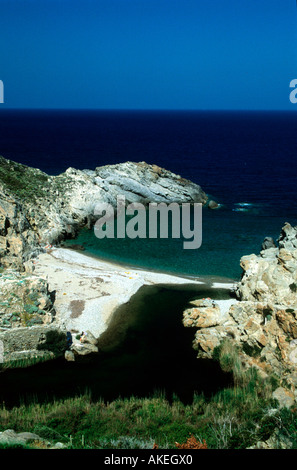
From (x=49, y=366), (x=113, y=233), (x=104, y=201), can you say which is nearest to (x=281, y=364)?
(x=49, y=366)

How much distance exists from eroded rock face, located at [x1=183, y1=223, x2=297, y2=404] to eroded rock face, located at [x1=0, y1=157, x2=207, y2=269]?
19.9 meters

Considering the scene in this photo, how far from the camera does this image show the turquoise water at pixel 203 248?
165 ft

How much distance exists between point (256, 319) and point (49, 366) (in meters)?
15.9

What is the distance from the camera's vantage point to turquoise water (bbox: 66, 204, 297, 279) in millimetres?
50250

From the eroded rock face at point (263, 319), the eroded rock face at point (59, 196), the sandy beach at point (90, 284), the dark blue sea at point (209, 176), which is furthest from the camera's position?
the dark blue sea at point (209, 176)

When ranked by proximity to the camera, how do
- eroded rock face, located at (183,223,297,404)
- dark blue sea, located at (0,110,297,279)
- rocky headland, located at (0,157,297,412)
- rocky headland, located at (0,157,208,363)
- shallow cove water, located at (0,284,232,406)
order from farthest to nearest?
1. dark blue sea, located at (0,110,297,279)
2. rocky headland, located at (0,157,208,363)
3. rocky headland, located at (0,157,297,412)
4. eroded rock face, located at (183,223,297,404)
5. shallow cove water, located at (0,284,232,406)

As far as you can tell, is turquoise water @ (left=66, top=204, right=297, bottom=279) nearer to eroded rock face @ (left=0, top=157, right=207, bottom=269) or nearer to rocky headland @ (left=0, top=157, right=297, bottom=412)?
rocky headland @ (left=0, top=157, right=297, bottom=412)

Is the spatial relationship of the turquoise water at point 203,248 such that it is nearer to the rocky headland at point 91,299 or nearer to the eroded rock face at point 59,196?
the rocky headland at point 91,299

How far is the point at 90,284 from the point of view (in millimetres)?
43500

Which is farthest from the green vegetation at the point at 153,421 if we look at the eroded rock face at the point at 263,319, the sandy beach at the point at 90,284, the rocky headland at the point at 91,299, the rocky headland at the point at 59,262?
the sandy beach at the point at 90,284

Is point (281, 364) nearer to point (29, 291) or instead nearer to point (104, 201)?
point (29, 291)

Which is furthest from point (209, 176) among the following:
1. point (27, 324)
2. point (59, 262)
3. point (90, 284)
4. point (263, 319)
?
point (27, 324)

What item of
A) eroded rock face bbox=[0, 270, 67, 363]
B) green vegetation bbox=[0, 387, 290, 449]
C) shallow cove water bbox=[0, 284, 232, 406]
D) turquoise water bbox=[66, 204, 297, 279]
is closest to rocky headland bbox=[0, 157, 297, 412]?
eroded rock face bbox=[0, 270, 67, 363]

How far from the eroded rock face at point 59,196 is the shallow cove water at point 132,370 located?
1410 cm
